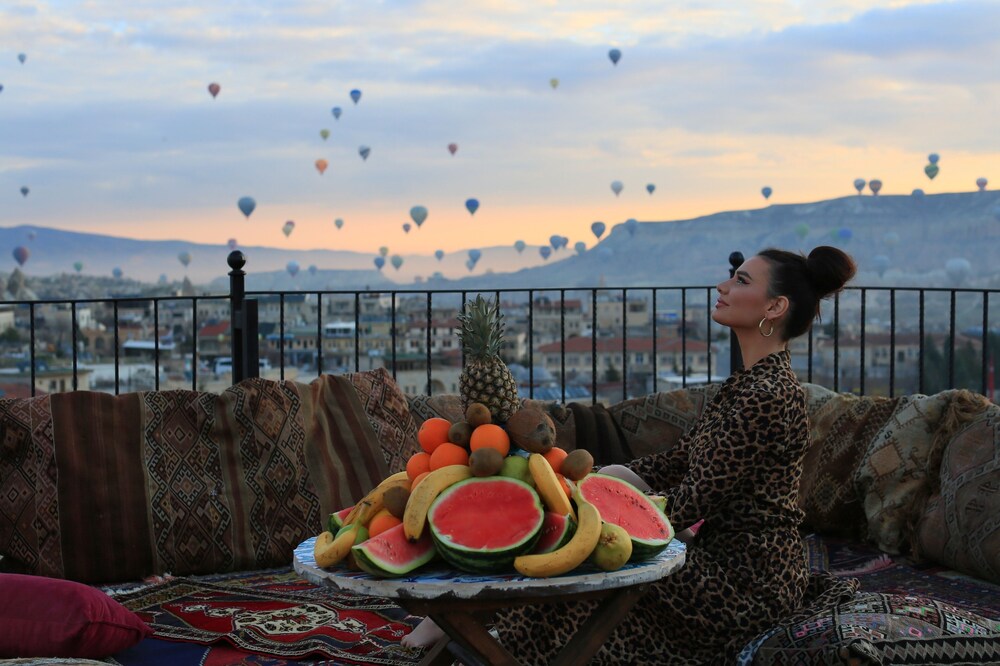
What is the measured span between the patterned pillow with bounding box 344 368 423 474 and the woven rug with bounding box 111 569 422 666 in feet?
2.80

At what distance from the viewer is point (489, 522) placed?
77.5 inches

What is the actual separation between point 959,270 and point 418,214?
15369mm

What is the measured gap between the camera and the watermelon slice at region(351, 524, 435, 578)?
75.4 inches

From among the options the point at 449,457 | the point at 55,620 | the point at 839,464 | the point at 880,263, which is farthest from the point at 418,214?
the point at 449,457

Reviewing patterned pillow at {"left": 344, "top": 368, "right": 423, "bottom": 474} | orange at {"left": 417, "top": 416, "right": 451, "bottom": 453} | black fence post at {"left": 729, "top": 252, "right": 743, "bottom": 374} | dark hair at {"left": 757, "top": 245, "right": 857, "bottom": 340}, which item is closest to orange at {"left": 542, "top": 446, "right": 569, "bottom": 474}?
orange at {"left": 417, "top": 416, "right": 451, "bottom": 453}

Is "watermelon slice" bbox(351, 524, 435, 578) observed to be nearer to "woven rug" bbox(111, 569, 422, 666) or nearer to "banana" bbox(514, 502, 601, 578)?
"banana" bbox(514, 502, 601, 578)

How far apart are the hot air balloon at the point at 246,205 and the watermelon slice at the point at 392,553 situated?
94.1 feet

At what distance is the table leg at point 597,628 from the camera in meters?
2.07

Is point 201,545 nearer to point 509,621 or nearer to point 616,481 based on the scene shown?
point 509,621

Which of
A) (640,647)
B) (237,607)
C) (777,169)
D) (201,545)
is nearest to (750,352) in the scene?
(640,647)

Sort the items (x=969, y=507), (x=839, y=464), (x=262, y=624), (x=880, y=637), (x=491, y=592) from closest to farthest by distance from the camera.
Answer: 1. (x=491, y=592)
2. (x=880, y=637)
3. (x=262, y=624)
4. (x=969, y=507)
5. (x=839, y=464)

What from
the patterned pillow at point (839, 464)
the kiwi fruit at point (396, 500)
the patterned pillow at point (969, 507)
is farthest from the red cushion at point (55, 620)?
the patterned pillow at point (969, 507)

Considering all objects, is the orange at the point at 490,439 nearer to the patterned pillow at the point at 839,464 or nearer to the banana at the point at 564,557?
the banana at the point at 564,557

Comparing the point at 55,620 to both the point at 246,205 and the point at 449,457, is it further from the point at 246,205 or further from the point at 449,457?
the point at 246,205
